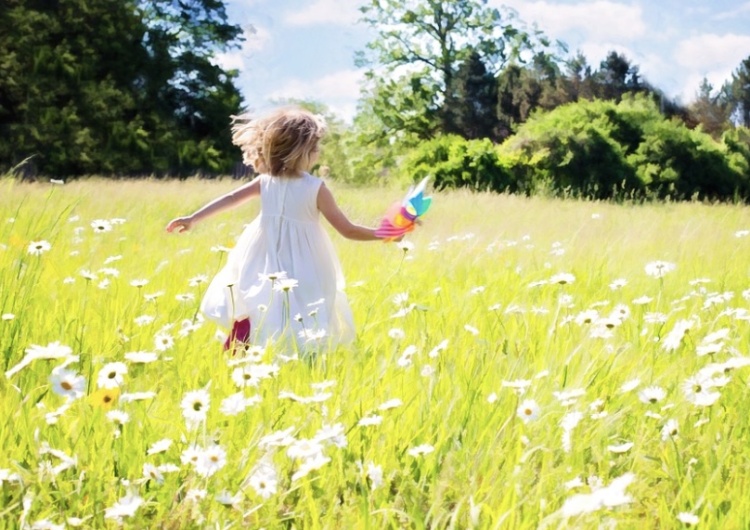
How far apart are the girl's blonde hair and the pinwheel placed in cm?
52

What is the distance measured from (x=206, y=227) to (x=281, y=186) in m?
4.15

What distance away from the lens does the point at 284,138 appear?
11.7 ft

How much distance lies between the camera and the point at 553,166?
66.5ft

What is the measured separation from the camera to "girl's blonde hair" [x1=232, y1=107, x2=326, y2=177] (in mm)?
3539

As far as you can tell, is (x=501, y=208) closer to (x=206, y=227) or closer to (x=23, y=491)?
(x=206, y=227)

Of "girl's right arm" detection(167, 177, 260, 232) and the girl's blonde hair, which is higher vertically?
the girl's blonde hair

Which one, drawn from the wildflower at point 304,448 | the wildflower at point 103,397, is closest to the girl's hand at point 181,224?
the wildflower at point 103,397

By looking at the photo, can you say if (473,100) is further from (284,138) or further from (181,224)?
(181,224)

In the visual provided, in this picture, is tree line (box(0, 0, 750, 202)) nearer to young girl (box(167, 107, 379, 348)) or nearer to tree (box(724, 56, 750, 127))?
young girl (box(167, 107, 379, 348))

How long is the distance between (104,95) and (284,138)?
68.4 ft

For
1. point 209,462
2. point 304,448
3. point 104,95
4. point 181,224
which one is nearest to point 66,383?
point 209,462

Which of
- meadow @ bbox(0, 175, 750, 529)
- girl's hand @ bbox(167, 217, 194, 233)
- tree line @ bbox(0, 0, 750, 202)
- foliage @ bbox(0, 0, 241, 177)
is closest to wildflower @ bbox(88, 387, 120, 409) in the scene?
meadow @ bbox(0, 175, 750, 529)

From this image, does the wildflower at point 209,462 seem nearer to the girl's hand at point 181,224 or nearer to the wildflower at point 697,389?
the wildflower at point 697,389

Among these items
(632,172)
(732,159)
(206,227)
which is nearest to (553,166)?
(632,172)
